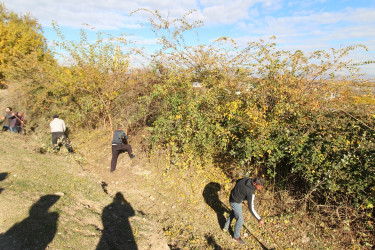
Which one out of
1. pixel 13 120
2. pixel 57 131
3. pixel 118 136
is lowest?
pixel 118 136

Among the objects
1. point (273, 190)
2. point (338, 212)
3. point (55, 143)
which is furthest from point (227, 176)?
point (55, 143)

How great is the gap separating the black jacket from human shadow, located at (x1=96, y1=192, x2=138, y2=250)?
7.33 ft

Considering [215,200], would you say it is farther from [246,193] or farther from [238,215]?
[246,193]

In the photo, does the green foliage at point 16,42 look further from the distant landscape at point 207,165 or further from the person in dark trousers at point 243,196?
the person in dark trousers at point 243,196

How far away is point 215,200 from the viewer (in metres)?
5.80

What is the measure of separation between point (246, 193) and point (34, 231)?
3907 mm

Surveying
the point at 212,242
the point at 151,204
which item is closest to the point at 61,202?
the point at 151,204

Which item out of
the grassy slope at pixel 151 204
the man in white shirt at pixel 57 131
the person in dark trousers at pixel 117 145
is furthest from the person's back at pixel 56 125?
the person in dark trousers at pixel 117 145

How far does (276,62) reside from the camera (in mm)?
5625

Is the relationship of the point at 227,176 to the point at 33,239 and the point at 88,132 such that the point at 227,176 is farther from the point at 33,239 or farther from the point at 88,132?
the point at 88,132

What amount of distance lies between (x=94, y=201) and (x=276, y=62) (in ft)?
19.1

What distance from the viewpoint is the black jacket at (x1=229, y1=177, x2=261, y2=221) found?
4281 mm

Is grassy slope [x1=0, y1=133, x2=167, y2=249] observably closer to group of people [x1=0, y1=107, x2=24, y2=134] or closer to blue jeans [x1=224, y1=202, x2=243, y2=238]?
blue jeans [x1=224, y1=202, x2=243, y2=238]

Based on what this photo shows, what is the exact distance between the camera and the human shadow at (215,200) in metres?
5.45
